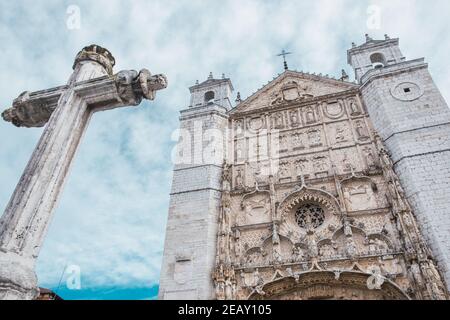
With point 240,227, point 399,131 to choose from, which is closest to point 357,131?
point 399,131

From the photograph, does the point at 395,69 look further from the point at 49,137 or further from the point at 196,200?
the point at 49,137

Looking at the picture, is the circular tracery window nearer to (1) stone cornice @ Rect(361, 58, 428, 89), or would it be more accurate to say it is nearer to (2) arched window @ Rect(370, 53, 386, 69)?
(1) stone cornice @ Rect(361, 58, 428, 89)

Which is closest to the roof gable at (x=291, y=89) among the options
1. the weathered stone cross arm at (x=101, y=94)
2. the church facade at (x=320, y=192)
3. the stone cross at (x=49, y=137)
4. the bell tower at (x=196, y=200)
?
the church facade at (x=320, y=192)

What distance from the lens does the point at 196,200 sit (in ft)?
39.0

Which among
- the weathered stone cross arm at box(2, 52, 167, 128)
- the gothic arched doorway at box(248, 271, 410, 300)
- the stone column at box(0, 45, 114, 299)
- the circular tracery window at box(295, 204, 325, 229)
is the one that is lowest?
the stone column at box(0, 45, 114, 299)

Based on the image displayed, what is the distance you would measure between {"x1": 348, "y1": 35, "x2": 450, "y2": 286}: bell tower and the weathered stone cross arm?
28.4 feet

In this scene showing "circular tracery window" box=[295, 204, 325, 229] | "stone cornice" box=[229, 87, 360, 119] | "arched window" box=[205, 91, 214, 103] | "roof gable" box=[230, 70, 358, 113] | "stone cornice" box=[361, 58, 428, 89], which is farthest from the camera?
"arched window" box=[205, 91, 214, 103]

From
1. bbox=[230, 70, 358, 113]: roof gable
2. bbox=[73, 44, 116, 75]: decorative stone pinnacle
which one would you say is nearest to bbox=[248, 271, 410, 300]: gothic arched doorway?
bbox=[73, 44, 116, 75]: decorative stone pinnacle

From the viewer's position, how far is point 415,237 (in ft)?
29.1

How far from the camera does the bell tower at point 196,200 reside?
10.1 m

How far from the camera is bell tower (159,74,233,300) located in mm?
10070

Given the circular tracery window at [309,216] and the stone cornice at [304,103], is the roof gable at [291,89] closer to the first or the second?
the stone cornice at [304,103]

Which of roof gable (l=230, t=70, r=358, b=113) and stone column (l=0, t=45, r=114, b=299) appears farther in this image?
roof gable (l=230, t=70, r=358, b=113)

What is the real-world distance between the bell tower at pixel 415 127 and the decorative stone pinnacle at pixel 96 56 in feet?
30.0
